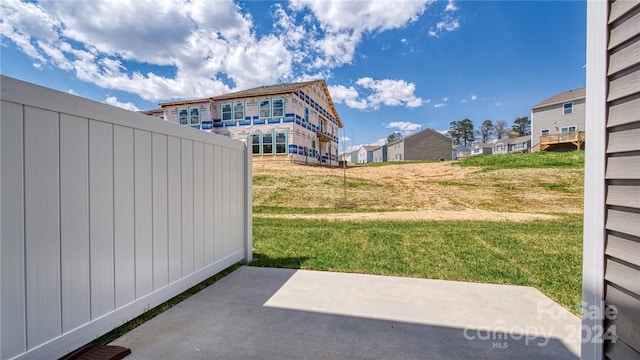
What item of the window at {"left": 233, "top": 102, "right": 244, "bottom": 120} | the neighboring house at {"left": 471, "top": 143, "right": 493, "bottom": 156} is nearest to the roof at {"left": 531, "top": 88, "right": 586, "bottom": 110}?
the neighboring house at {"left": 471, "top": 143, "right": 493, "bottom": 156}

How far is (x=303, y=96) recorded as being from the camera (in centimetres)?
2064

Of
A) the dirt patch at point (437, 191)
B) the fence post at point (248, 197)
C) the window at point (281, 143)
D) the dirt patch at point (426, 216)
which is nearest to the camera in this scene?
the fence post at point (248, 197)

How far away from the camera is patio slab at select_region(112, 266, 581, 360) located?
1.92 m

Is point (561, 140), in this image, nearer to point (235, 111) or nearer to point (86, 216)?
point (235, 111)

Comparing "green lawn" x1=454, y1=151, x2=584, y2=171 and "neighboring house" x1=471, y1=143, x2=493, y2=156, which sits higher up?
"neighboring house" x1=471, y1=143, x2=493, y2=156

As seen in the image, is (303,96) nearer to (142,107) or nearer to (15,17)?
(142,107)

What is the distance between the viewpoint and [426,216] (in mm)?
8555

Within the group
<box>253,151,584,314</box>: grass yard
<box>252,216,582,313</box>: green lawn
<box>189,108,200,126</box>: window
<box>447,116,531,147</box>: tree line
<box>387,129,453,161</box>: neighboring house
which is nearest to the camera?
<box>252,216,582,313</box>: green lawn

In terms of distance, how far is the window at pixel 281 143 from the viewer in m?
19.4

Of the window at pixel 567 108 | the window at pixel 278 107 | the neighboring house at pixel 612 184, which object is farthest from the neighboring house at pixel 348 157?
the window at pixel 567 108

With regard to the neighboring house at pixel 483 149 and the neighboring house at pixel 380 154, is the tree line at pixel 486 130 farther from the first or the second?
the neighboring house at pixel 380 154

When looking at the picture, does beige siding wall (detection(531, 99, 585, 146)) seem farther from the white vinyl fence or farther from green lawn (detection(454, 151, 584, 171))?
the white vinyl fence

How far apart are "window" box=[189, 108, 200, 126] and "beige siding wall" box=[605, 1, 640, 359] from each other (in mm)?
22923

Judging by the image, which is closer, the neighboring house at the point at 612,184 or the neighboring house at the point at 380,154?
the neighboring house at the point at 612,184
